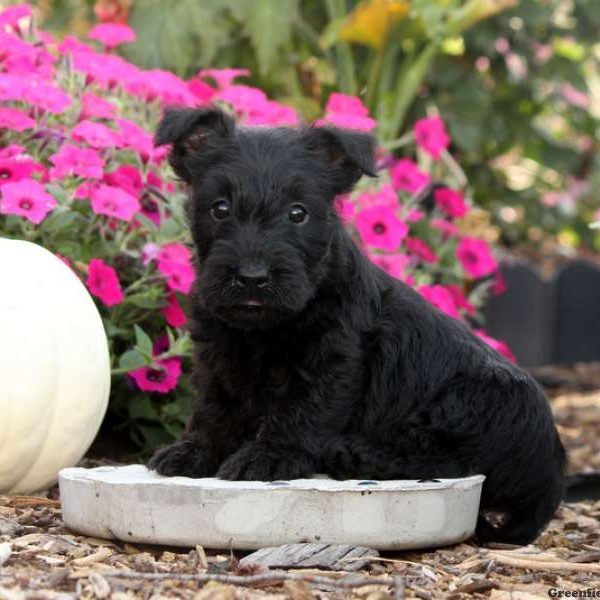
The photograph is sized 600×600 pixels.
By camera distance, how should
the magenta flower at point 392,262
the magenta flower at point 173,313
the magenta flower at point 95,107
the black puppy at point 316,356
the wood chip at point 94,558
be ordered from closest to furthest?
the wood chip at point 94,558
the black puppy at point 316,356
the magenta flower at point 173,313
the magenta flower at point 95,107
the magenta flower at point 392,262

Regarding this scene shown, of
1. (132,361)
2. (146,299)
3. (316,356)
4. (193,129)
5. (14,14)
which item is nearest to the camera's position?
(316,356)

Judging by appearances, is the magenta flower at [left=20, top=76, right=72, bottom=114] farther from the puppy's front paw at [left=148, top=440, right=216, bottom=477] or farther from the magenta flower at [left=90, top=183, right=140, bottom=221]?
the puppy's front paw at [left=148, top=440, right=216, bottom=477]

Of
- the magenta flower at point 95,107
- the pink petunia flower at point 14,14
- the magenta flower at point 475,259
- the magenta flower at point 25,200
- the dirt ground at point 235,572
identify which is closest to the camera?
the dirt ground at point 235,572

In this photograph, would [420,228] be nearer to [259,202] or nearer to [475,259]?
[475,259]

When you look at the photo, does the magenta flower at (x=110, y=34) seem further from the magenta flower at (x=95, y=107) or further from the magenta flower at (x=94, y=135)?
the magenta flower at (x=94, y=135)

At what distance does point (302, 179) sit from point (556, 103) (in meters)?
6.98

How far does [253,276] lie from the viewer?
356 centimetres

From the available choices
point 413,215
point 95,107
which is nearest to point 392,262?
point 413,215

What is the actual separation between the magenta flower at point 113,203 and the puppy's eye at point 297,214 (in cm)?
113

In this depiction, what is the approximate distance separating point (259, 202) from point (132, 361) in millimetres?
1249

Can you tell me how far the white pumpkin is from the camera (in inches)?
165

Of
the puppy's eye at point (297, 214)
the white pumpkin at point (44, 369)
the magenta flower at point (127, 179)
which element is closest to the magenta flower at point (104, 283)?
the white pumpkin at point (44, 369)

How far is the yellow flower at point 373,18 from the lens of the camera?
698 centimetres

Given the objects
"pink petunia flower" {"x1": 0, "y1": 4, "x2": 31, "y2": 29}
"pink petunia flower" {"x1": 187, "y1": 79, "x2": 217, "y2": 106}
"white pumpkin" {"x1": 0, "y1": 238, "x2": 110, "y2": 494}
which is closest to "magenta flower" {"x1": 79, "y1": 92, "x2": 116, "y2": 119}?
"pink petunia flower" {"x1": 0, "y1": 4, "x2": 31, "y2": 29}
